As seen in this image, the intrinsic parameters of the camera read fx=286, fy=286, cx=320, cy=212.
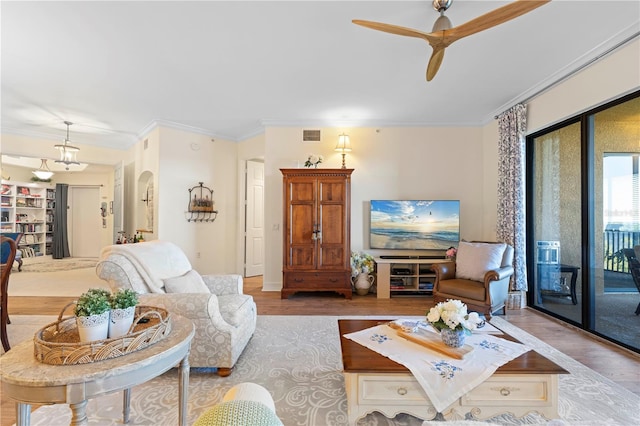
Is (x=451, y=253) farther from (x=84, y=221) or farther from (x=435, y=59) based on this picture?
(x=84, y=221)

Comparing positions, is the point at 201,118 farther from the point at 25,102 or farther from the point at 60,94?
the point at 25,102

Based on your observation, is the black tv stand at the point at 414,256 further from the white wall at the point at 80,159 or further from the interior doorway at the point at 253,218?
the white wall at the point at 80,159

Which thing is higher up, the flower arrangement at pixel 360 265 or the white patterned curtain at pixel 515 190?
the white patterned curtain at pixel 515 190

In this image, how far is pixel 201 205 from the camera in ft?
17.9

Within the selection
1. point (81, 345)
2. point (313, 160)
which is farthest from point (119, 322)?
point (313, 160)

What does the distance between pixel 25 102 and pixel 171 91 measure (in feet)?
8.03

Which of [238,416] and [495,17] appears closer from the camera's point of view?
Answer: [238,416]

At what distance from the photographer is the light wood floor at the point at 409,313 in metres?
2.36

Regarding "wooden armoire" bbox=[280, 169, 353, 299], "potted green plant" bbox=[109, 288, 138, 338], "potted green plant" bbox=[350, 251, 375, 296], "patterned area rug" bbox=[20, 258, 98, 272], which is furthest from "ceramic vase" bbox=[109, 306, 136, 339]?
"patterned area rug" bbox=[20, 258, 98, 272]

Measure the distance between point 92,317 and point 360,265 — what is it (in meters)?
3.90

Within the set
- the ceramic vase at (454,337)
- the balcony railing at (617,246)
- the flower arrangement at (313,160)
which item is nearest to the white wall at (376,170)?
the flower arrangement at (313,160)

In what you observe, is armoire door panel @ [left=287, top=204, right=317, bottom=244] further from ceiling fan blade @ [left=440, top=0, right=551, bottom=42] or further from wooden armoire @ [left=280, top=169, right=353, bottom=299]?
ceiling fan blade @ [left=440, top=0, right=551, bottom=42]

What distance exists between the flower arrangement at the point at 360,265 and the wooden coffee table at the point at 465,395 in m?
2.98

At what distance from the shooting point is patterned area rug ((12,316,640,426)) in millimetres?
1776
